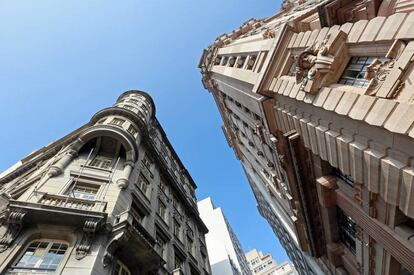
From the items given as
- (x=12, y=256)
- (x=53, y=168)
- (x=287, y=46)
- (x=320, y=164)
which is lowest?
(x=320, y=164)

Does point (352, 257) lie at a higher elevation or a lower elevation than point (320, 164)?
lower

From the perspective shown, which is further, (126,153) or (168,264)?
(126,153)

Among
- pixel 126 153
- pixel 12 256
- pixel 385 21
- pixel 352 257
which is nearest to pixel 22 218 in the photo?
pixel 12 256

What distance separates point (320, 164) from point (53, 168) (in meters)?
18.5

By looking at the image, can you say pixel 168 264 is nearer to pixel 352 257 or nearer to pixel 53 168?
pixel 53 168

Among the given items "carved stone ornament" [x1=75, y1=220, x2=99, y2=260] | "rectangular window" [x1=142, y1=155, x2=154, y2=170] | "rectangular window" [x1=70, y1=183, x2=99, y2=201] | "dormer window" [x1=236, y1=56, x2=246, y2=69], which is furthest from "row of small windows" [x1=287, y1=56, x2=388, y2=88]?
"rectangular window" [x1=142, y1=155, x2=154, y2=170]

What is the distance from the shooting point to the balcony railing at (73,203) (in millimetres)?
14753

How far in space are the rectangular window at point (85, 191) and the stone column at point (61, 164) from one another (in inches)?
70.2

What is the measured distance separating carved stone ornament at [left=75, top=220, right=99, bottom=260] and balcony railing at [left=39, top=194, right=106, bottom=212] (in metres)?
1.54

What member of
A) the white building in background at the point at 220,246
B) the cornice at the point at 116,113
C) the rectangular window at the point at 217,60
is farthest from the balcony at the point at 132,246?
the white building in background at the point at 220,246

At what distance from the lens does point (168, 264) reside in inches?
749

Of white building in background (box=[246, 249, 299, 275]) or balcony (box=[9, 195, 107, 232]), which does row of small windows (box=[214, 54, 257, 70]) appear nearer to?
balcony (box=[9, 195, 107, 232])

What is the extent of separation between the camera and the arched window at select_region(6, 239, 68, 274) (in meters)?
11.6

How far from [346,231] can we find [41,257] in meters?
18.3
